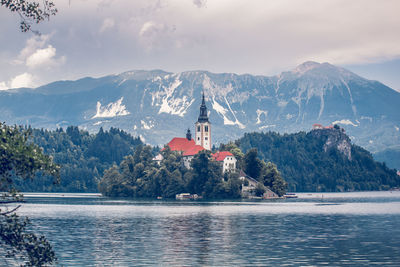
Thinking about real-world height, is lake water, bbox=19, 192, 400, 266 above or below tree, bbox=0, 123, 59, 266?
below

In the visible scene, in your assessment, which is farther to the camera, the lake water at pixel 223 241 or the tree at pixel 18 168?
the lake water at pixel 223 241

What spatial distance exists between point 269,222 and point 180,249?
43320mm

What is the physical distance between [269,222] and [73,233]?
120ft

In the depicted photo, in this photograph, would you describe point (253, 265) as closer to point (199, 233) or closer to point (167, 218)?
point (199, 233)

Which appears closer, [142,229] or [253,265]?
[253,265]

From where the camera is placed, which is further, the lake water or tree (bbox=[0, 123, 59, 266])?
the lake water

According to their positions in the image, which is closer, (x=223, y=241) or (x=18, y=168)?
(x=18, y=168)

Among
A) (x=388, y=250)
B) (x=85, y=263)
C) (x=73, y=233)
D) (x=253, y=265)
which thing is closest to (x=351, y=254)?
(x=388, y=250)

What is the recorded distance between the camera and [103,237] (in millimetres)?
81375

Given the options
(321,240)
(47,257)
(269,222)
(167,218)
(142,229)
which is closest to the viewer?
(47,257)

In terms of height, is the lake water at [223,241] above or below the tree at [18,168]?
below

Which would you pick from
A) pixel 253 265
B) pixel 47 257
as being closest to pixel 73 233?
pixel 253 265

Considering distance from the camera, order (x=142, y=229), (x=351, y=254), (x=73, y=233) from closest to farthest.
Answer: (x=351, y=254)
(x=73, y=233)
(x=142, y=229)

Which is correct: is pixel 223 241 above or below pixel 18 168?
below
